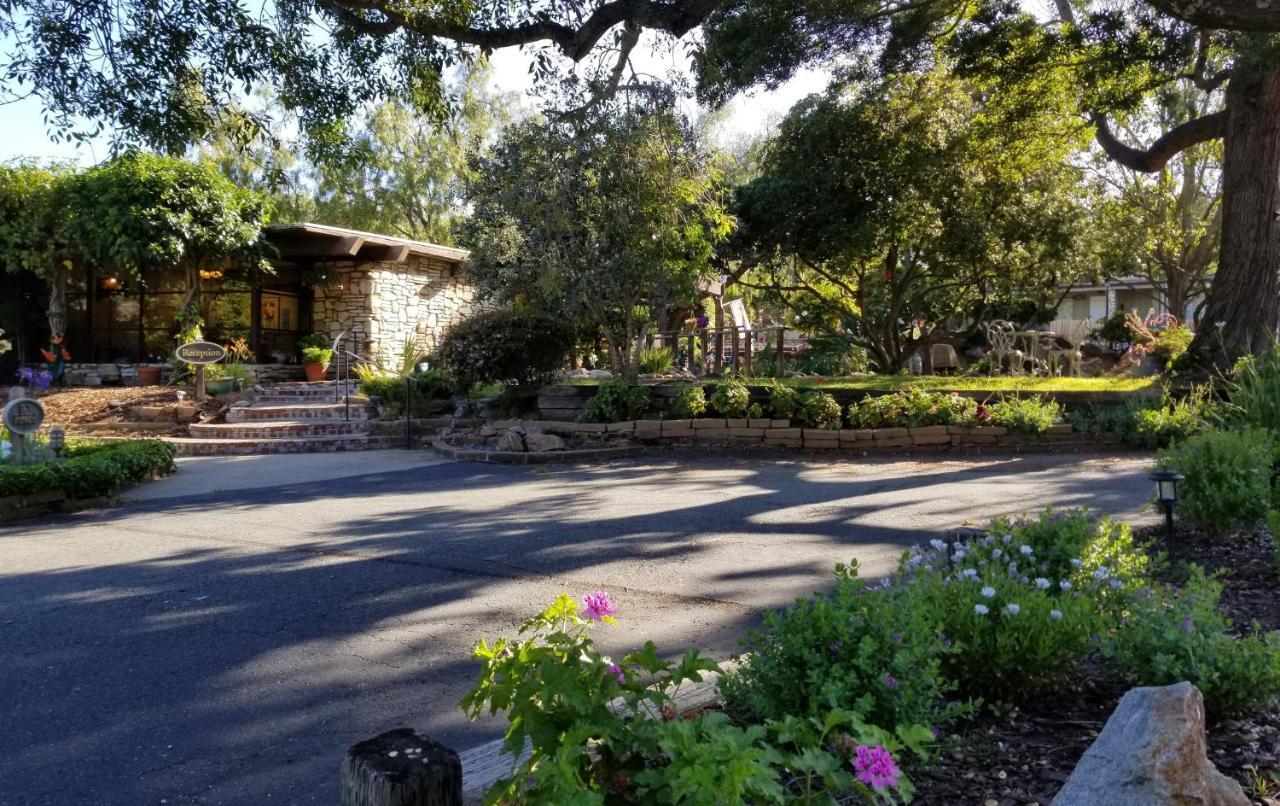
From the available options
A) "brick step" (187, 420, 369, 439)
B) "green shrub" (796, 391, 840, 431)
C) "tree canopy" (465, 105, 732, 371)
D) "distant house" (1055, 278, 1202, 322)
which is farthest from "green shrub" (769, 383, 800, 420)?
"distant house" (1055, 278, 1202, 322)

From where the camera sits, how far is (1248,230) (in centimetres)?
1224

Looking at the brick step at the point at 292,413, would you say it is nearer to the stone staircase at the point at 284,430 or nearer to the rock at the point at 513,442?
the stone staircase at the point at 284,430

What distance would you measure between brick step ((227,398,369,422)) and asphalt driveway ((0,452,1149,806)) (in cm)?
462

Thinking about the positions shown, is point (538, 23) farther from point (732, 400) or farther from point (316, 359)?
point (316, 359)

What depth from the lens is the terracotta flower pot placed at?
61.6 feet

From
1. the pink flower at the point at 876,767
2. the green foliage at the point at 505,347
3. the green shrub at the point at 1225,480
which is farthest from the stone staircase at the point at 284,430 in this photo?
the pink flower at the point at 876,767

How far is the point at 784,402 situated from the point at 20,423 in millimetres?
8903

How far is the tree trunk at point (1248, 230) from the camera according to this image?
11.9 m

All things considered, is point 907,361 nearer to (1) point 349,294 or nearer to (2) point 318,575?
(1) point 349,294

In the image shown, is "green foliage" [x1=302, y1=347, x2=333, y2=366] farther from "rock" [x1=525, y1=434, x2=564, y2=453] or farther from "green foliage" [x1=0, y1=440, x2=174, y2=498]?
"rock" [x1=525, y1=434, x2=564, y2=453]

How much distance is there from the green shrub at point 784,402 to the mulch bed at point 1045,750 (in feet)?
29.0

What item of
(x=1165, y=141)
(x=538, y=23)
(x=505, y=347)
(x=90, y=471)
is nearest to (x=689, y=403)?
(x=505, y=347)

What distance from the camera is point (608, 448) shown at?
12398mm

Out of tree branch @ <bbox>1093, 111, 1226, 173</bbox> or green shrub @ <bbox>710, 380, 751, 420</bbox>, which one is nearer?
green shrub @ <bbox>710, 380, 751, 420</bbox>
